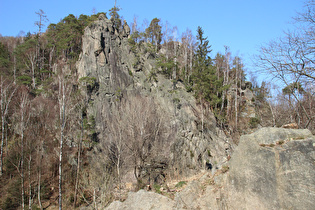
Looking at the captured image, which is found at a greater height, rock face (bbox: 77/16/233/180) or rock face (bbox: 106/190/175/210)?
rock face (bbox: 77/16/233/180)

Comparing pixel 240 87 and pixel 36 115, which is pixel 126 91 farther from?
pixel 240 87

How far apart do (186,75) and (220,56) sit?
1131 cm

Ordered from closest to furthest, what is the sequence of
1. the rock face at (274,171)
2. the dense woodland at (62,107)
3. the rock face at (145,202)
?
the rock face at (274,171) < the rock face at (145,202) < the dense woodland at (62,107)

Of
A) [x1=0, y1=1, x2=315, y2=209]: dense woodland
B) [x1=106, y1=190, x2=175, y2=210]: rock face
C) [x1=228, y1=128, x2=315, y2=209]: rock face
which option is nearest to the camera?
[x1=228, y1=128, x2=315, y2=209]: rock face

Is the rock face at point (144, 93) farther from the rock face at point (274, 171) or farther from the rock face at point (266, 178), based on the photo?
the rock face at point (274, 171)

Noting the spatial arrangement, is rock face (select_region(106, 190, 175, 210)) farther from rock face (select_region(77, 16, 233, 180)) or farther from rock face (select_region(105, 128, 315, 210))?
rock face (select_region(77, 16, 233, 180))

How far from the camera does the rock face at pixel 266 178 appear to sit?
14.7 feet

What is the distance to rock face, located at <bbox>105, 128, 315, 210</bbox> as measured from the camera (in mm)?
4480

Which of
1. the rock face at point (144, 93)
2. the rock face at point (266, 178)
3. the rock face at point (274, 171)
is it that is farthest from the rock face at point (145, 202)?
the rock face at point (144, 93)

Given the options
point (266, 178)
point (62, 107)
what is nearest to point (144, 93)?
point (62, 107)

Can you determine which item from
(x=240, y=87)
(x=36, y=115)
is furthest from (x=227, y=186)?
(x=240, y=87)

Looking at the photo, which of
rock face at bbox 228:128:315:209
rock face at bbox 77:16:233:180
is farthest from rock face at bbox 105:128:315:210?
rock face at bbox 77:16:233:180

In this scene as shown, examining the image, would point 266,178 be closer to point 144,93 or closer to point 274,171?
point 274,171

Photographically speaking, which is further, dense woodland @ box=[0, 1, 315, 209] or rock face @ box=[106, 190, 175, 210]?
dense woodland @ box=[0, 1, 315, 209]
